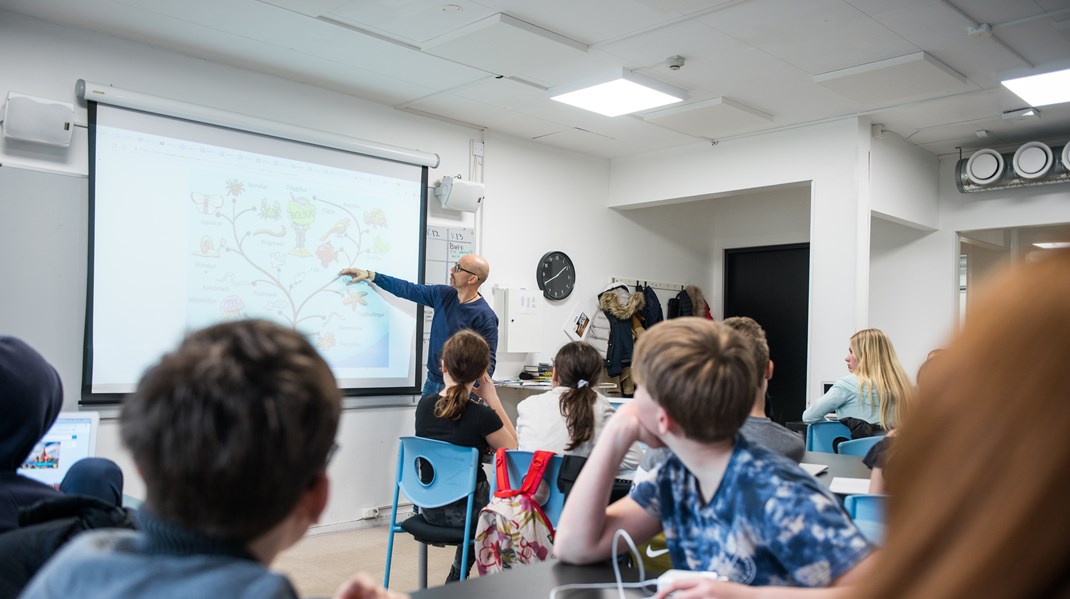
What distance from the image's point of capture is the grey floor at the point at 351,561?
392 centimetres

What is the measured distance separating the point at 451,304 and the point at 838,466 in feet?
9.42

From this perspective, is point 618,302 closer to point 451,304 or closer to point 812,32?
point 451,304

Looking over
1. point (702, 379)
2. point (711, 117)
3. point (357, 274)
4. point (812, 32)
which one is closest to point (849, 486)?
point (702, 379)

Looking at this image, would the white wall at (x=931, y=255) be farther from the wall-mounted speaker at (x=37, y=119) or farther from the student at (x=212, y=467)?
the student at (x=212, y=467)

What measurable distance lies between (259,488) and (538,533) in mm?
1994

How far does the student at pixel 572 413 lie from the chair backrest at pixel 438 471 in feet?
0.83

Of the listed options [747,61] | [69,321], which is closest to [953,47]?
[747,61]

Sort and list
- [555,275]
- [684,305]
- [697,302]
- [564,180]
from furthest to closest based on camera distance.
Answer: [697,302] < [684,305] < [564,180] < [555,275]

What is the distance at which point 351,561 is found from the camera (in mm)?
4273

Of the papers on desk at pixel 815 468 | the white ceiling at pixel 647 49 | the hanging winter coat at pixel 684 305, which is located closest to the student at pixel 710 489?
the papers on desk at pixel 815 468

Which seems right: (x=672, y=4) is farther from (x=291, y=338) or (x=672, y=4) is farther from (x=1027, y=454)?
(x=1027, y=454)

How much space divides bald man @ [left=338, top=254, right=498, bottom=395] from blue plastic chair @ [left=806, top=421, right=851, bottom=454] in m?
2.04

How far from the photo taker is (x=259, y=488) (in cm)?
76

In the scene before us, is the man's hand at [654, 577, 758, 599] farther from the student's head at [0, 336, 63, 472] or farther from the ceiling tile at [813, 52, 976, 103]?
the ceiling tile at [813, 52, 976, 103]
